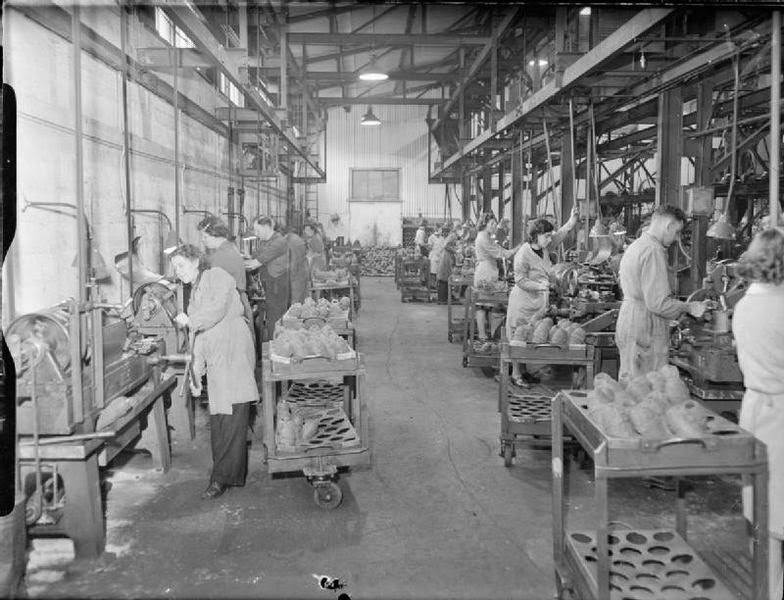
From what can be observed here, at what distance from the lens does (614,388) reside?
3188mm

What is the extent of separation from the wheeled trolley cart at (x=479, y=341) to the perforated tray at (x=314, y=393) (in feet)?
6.20

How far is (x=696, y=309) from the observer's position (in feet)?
14.9

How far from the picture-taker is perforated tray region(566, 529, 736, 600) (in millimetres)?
2918

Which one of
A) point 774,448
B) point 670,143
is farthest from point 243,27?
point 774,448

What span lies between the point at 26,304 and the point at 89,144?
5.47 feet

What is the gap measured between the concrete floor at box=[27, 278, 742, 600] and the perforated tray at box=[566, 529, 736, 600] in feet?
1.15

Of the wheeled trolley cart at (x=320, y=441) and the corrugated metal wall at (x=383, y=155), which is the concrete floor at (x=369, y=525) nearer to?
the wheeled trolley cart at (x=320, y=441)

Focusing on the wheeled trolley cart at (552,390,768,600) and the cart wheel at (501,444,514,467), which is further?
the cart wheel at (501,444,514,467)

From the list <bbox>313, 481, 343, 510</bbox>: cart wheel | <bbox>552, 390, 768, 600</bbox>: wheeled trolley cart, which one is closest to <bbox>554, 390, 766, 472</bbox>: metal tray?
<bbox>552, 390, 768, 600</bbox>: wheeled trolley cart

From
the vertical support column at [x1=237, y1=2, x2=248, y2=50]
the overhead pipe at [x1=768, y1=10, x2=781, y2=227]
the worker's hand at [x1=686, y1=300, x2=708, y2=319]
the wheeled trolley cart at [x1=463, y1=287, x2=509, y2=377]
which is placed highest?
the vertical support column at [x1=237, y1=2, x2=248, y2=50]

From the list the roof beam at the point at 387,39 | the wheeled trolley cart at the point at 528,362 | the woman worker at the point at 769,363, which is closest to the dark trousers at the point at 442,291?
the roof beam at the point at 387,39

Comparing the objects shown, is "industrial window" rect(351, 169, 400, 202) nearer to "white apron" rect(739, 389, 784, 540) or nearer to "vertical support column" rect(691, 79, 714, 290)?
"vertical support column" rect(691, 79, 714, 290)

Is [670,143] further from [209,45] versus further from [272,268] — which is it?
[272,268]

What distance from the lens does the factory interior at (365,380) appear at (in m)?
3.05
